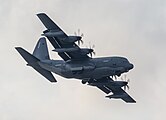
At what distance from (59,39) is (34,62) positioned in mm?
8273

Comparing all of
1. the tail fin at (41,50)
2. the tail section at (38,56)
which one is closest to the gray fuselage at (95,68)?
the tail section at (38,56)

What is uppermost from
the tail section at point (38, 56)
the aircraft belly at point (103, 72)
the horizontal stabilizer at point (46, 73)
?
the tail section at point (38, 56)

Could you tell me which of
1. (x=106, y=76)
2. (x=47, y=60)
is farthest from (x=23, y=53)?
(x=106, y=76)

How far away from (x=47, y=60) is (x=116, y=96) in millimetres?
14519

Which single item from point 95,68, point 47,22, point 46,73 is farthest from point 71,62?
point 47,22

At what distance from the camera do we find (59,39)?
358 ft

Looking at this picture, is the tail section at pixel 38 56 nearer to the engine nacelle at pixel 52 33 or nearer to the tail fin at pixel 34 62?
the tail fin at pixel 34 62

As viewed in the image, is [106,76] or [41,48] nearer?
[106,76]

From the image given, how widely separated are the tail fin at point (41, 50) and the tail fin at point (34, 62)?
4.48 meters

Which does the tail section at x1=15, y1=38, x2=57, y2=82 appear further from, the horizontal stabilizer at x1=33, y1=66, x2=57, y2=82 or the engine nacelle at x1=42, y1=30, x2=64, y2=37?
the engine nacelle at x1=42, y1=30, x2=64, y2=37

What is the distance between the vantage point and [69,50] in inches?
4264

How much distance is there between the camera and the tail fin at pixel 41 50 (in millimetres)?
121125

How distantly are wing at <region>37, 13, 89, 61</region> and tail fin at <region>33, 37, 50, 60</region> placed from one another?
805 cm

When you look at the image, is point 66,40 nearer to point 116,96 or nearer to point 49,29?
point 49,29
